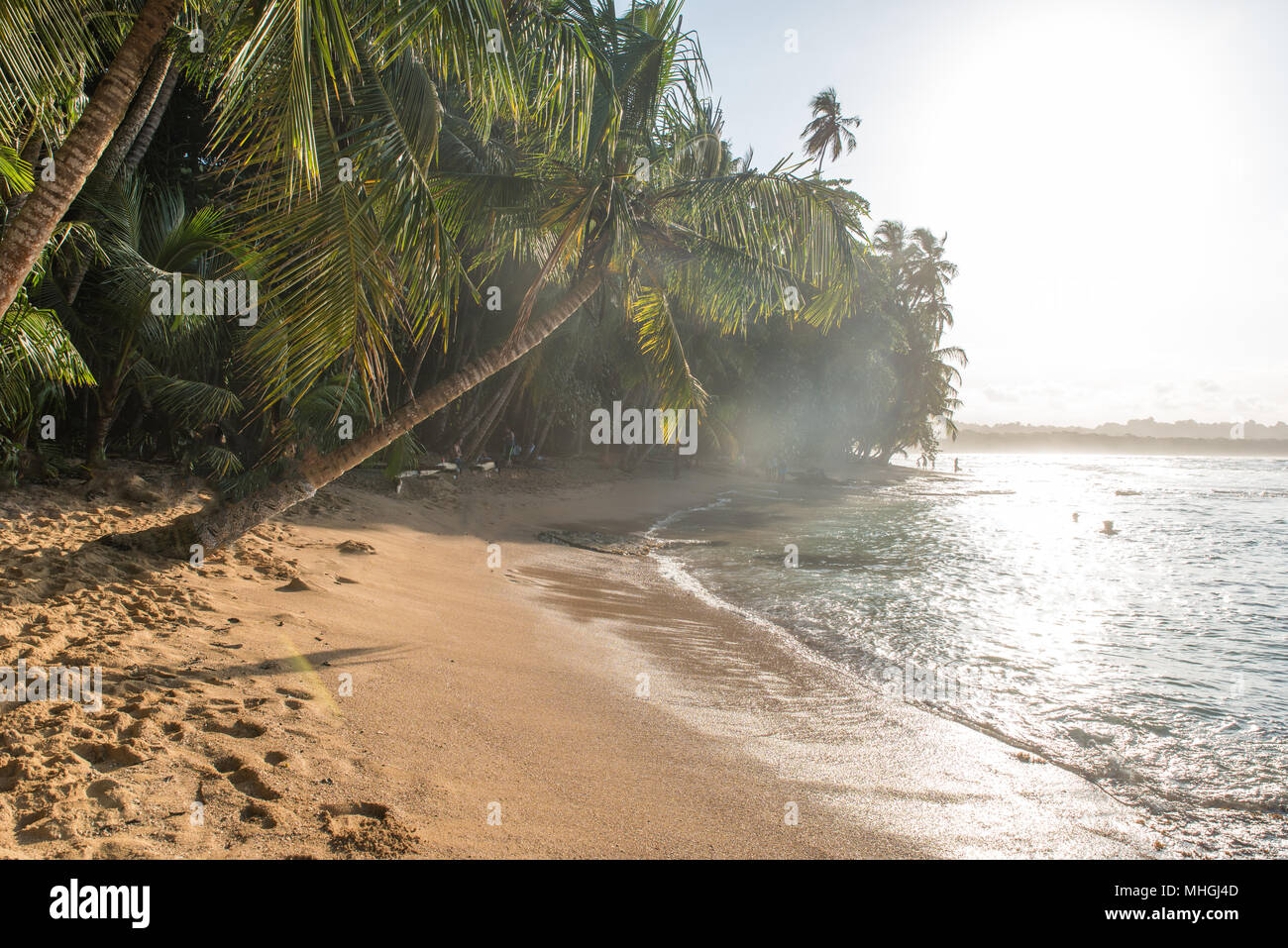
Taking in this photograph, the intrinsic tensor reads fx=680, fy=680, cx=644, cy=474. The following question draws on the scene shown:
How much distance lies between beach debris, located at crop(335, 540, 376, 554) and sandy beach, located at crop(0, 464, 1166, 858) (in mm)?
1051

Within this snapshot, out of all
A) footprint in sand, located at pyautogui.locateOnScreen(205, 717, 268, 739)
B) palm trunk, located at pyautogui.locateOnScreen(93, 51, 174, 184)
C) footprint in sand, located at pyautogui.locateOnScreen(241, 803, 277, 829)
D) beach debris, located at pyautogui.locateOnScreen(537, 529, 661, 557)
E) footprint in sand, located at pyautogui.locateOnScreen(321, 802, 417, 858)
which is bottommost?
beach debris, located at pyautogui.locateOnScreen(537, 529, 661, 557)

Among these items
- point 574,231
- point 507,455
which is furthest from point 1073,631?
point 507,455

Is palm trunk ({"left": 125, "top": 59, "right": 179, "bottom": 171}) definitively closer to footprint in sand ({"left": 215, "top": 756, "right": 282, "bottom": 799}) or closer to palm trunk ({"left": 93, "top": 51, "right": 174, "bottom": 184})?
palm trunk ({"left": 93, "top": 51, "right": 174, "bottom": 184})

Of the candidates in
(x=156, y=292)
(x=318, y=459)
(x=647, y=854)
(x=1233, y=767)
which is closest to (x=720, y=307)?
(x=318, y=459)

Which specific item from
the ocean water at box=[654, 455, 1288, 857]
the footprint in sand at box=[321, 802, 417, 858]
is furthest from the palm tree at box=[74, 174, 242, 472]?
the ocean water at box=[654, 455, 1288, 857]

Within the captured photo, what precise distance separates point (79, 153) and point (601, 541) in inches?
489

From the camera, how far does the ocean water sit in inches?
208

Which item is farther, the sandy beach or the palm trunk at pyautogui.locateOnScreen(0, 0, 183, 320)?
the palm trunk at pyautogui.locateOnScreen(0, 0, 183, 320)

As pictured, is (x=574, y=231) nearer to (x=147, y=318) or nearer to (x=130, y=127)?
(x=130, y=127)

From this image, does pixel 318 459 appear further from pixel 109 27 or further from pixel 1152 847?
pixel 1152 847

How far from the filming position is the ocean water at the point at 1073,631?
5.29 m

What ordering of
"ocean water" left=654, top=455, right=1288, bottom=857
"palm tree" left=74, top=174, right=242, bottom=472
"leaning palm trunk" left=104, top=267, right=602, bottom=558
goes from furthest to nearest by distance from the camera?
"palm tree" left=74, top=174, right=242, bottom=472 → "leaning palm trunk" left=104, top=267, right=602, bottom=558 → "ocean water" left=654, top=455, right=1288, bottom=857

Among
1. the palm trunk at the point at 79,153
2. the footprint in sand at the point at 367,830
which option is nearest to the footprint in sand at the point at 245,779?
the footprint in sand at the point at 367,830

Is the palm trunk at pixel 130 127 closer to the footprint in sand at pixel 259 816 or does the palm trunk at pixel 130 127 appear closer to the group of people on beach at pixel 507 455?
the footprint in sand at pixel 259 816
